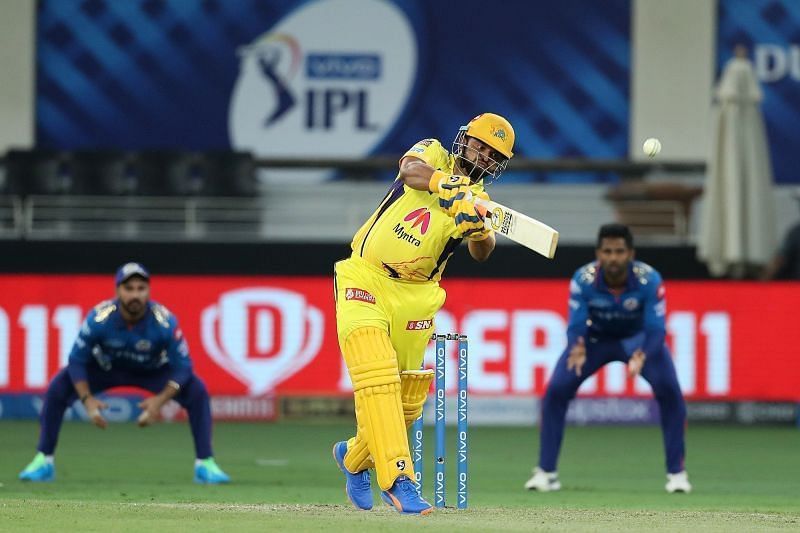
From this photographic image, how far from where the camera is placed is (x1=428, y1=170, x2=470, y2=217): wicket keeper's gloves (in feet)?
Result: 26.6

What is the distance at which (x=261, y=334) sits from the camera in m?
17.2

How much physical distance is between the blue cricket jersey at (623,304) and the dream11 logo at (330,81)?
34.9ft

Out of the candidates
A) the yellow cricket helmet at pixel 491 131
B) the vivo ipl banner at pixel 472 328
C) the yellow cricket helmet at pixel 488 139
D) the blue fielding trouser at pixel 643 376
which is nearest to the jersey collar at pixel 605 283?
the blue fielding trouser at pixel 643 376

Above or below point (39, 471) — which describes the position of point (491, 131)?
above

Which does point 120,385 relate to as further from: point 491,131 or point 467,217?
point 467,217

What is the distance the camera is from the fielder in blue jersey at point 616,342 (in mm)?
11570

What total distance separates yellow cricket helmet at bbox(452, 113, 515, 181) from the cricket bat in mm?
448

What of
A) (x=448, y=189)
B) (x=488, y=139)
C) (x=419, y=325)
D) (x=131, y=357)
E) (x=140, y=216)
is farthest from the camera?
(x=140, y=216)

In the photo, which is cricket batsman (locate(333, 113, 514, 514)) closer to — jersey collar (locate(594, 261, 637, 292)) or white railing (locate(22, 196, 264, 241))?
jersey collar (locate(594, 261, 637, 292))

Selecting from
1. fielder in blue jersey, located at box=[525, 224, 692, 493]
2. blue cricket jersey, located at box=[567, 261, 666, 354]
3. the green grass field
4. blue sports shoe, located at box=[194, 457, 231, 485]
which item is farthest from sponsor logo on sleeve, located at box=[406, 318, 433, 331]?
blue sports shoe, located at box=[194, 457, 231, 485]

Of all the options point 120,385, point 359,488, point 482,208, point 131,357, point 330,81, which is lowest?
point 359,488

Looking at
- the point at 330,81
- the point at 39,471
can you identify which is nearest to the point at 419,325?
the point at 39,471

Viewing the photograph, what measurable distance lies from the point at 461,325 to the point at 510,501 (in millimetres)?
6856

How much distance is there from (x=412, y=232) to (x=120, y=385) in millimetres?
4469
